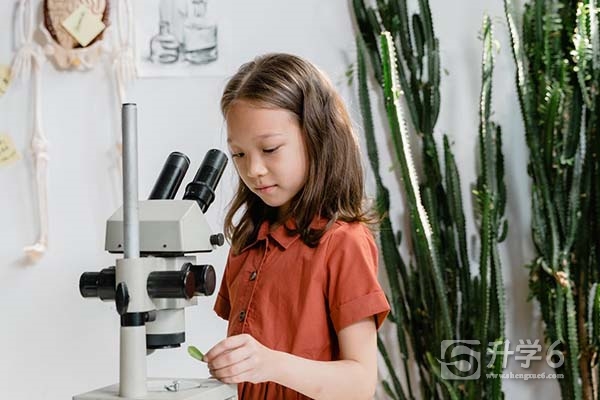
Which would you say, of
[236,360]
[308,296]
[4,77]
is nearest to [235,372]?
[236,360]

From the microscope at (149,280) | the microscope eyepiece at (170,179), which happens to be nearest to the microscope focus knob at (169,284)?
the microscope at (149,280)

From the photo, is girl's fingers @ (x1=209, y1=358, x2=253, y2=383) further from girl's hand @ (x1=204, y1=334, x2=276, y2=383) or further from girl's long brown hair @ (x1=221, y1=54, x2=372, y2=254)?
girl's long brown hair @ (x1=221, y1=54, x2=372, y2=254)

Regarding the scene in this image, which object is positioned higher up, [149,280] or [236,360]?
[149,280]

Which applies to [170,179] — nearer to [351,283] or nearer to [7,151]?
[351,283]

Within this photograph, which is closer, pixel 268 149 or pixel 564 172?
pixel 268 149

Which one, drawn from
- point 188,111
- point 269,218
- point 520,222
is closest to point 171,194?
point 269,218

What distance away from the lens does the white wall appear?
95.3 inches

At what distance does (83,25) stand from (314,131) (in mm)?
1208

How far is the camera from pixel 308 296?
1354mm

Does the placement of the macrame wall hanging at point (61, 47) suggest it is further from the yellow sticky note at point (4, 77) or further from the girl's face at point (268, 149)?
the girl's face at point (268, 149)

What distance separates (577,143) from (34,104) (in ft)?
4.52

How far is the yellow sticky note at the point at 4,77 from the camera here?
2.44 meters

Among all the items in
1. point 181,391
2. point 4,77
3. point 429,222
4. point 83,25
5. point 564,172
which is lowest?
point 181,391

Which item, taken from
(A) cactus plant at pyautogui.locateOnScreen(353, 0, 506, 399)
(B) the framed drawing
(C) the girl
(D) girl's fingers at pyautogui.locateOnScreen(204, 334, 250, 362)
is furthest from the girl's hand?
(B) the framed drawing
